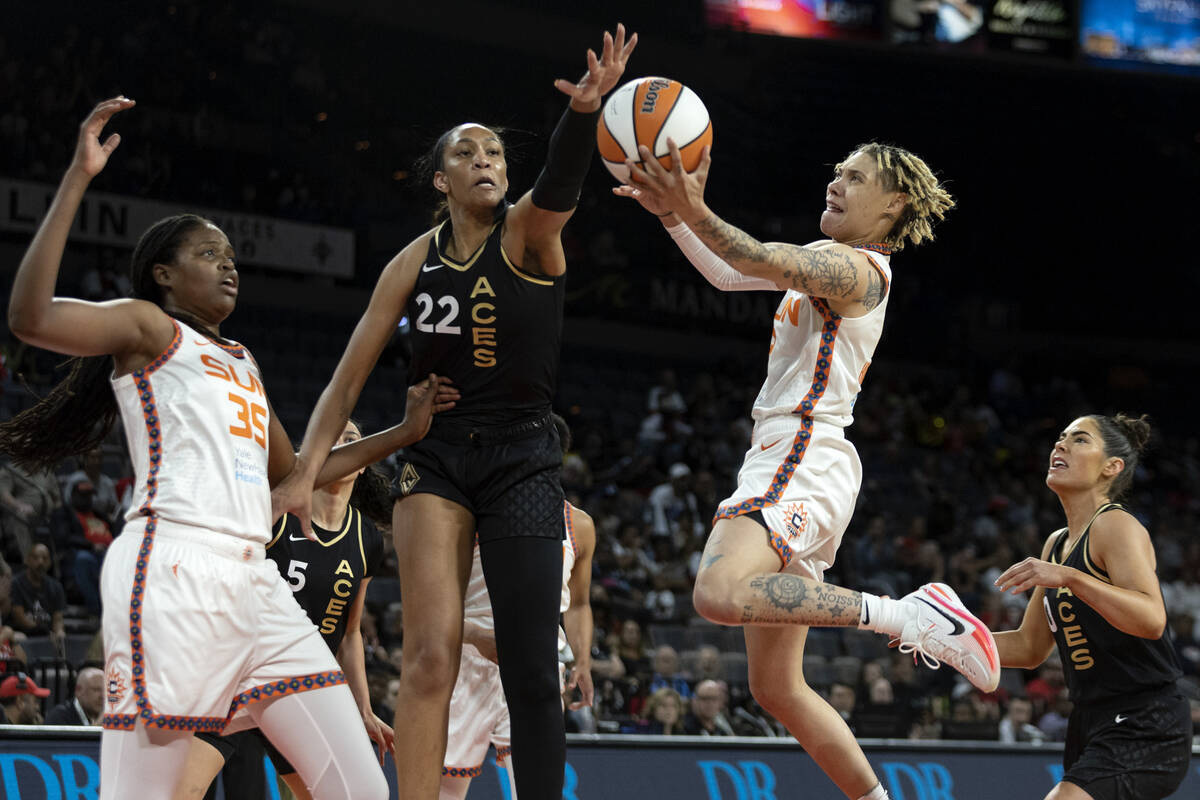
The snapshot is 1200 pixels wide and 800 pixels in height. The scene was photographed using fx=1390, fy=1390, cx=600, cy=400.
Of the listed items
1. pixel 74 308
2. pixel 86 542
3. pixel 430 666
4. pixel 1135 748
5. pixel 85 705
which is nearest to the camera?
pixel 74 308

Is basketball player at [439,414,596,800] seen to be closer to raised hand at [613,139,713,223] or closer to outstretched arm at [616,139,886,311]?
outstretched arm at [616,139,886,311]

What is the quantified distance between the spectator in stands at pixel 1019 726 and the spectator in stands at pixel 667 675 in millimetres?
2609

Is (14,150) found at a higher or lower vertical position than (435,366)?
higher

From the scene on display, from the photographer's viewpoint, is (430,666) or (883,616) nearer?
(430,666)

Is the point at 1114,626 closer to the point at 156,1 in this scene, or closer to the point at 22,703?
the point at 22,703

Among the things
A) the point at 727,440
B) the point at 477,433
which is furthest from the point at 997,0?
the point at 477,433

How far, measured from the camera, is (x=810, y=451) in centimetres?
454

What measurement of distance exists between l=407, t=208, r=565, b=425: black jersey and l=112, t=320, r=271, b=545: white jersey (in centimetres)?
75

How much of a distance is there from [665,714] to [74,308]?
6.52 m

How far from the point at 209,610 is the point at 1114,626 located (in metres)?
3.20

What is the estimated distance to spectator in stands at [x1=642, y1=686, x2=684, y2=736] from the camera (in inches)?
→ 360

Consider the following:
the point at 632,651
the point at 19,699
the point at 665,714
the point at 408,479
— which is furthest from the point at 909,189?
the point at 632,651

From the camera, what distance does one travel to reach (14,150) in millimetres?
14625

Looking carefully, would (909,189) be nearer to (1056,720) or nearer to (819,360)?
(819,360)
